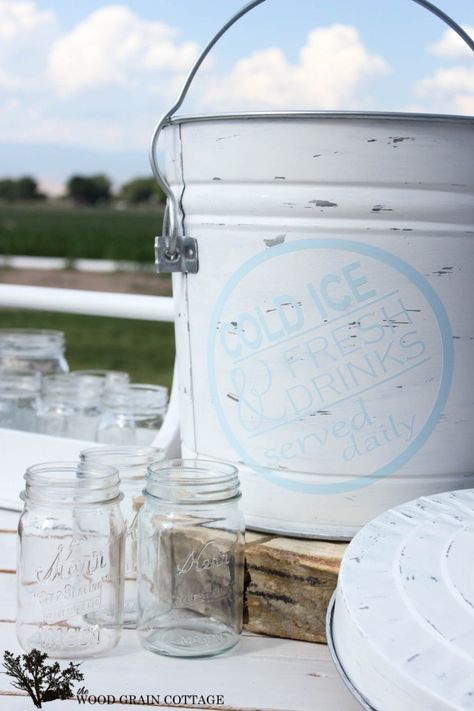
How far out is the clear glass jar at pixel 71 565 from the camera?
1.09 m

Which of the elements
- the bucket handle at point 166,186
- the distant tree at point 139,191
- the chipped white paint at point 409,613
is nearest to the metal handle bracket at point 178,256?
the bucket handle at point 166,186

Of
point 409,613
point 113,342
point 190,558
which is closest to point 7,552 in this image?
point 190,558

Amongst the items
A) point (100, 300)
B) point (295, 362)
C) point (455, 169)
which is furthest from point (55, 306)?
point (455, 169)

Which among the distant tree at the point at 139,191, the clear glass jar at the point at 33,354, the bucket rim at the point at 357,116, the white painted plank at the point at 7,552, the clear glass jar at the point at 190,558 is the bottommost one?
the white painted plank at the point at 7,552

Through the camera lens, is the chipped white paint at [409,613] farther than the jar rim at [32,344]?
No

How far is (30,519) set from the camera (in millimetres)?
1110

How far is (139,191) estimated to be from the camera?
49031mm

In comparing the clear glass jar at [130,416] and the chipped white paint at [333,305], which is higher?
the chipped white paint at [333,305]

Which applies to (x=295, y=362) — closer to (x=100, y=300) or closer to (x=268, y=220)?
(x=268, y=220)

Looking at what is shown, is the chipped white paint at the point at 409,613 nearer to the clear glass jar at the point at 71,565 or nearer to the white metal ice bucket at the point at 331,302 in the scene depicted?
the white metal ice bucket at the point at 331,302

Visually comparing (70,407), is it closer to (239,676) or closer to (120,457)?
(120,457)

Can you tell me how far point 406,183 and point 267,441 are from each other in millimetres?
366

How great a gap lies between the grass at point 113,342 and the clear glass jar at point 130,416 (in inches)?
239

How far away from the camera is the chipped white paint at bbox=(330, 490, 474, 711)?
774 mm
